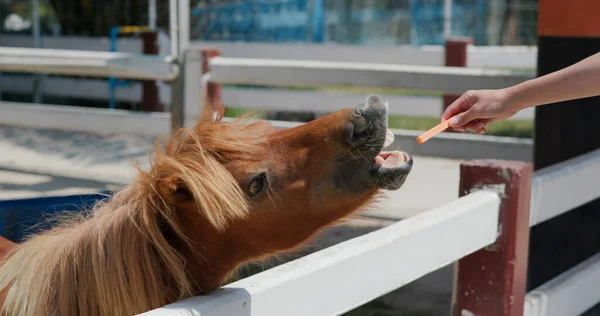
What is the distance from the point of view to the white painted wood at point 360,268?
72.3 inches

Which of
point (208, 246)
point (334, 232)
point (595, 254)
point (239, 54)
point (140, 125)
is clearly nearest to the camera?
point (208, 246)

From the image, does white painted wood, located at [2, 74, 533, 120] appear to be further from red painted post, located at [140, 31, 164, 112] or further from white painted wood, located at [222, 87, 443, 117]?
red painted post, located at [140, 31, 164, 112]

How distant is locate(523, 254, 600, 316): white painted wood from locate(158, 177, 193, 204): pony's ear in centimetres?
139

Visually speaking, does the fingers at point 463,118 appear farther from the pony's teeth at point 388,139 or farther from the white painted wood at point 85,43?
the white painted wood at point 85,43

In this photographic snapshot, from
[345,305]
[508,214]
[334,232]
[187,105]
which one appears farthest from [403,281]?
[187,105]

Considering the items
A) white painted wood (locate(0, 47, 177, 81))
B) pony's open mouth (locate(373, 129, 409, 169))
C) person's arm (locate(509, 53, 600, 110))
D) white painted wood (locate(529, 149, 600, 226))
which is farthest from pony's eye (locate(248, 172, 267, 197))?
white painted wood (locate(0, 47, 177, 81))

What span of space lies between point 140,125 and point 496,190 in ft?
16.1

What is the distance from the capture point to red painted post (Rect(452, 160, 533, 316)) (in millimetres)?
2533

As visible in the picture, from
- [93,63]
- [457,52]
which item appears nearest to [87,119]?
[93,63]

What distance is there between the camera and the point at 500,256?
102 inches

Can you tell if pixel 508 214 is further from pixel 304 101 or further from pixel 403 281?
pixel 304 101

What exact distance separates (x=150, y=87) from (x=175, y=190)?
350 inches

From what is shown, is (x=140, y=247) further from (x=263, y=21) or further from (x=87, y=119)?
(x=263, y=21)

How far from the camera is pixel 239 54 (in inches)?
463
